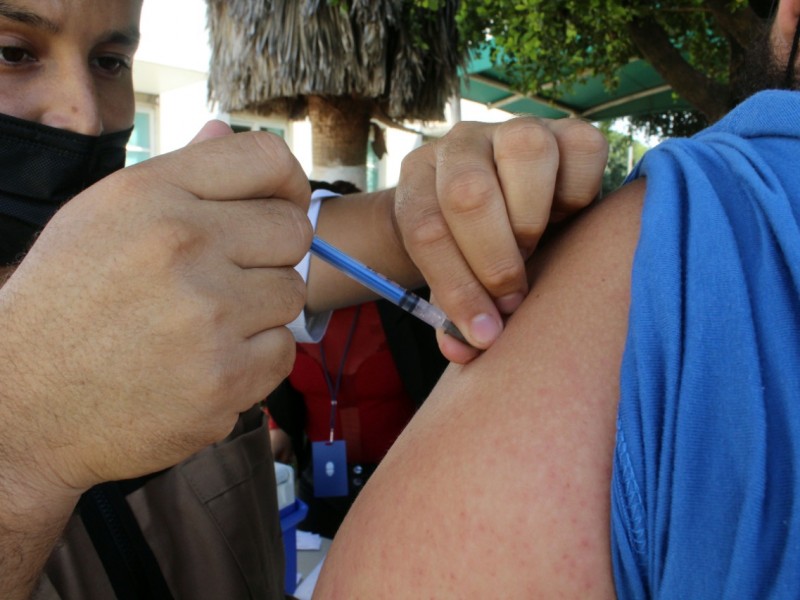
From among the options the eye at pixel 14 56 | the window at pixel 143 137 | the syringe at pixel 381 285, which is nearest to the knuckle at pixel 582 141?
the syringe at pixel 381 285

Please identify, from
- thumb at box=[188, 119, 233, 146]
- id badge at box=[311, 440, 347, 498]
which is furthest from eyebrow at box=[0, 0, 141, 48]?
id badge at box=[311, 440, 347, 498]

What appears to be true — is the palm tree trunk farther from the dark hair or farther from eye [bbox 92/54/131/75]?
the dark hair

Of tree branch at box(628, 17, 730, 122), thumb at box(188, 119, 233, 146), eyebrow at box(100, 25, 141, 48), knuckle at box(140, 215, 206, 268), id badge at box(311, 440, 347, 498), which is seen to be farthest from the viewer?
tree branch at box(628, 17, 730, 122)

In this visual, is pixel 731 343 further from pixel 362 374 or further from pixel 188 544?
pixel 362 374

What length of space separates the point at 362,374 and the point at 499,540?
2.08 metres

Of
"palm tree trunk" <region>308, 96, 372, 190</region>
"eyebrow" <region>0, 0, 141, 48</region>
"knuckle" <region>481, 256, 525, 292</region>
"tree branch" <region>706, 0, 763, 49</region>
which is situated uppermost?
"tree branch" <region>706, 0, 763, 49</region>

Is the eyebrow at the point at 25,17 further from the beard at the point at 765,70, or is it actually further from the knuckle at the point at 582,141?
the beard at the point at 765,70

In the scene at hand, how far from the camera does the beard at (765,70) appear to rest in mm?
958

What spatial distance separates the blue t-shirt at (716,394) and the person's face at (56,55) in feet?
3.54

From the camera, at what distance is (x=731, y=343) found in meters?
0.52

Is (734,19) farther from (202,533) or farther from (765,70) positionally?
(202,533)

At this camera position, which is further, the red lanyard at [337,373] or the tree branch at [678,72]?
the tree branch at [678,72]

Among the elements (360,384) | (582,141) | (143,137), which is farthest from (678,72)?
(143,137)

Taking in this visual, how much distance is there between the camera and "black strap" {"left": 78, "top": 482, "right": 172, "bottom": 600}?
3.46 feet
